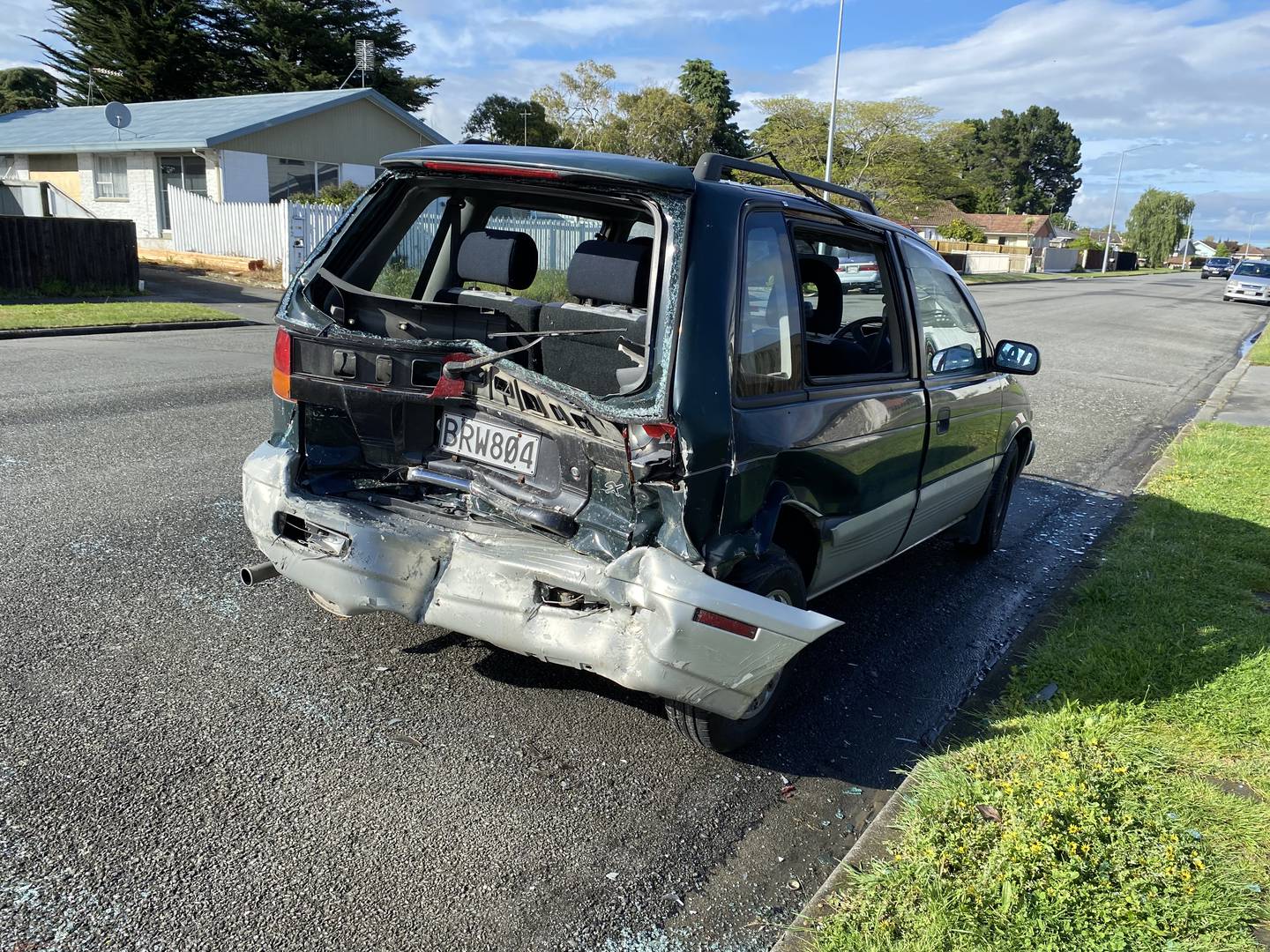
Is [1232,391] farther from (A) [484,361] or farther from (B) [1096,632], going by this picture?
(A) [484,361]

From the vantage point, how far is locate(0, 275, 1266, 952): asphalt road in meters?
2.55

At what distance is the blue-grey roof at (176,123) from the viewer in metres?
25.5

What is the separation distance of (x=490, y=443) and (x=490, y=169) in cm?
95

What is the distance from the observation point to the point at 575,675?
12.7 feet

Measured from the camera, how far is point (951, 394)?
4.71 m

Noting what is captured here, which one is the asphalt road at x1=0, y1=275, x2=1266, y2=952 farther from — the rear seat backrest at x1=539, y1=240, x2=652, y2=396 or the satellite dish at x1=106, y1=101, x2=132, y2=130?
the satellite dish at x1=106, y1=101, x2=132, y2=130

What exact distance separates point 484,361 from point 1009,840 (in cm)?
221

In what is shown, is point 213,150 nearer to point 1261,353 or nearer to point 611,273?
point 1261,353

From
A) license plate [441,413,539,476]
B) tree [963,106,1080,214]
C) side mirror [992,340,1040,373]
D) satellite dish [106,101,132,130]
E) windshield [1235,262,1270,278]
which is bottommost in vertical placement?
license plate [441,413,539,476]

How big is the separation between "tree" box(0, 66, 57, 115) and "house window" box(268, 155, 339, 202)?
3148 cm

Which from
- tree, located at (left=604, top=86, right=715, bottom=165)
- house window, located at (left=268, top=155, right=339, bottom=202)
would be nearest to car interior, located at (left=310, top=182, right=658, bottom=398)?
house window, located at (left=268, top=155, right=339, bottom=202)

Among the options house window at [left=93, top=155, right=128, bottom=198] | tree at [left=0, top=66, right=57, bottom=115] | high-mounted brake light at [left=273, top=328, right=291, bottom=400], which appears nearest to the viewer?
high-mounted brake light at [left=273, top=328, right=291, bottom=400]

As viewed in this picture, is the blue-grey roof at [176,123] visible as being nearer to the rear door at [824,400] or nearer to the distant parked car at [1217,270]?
the rear door at [824,400]

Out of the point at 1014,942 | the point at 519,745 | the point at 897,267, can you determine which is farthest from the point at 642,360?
the point at 1014,942
